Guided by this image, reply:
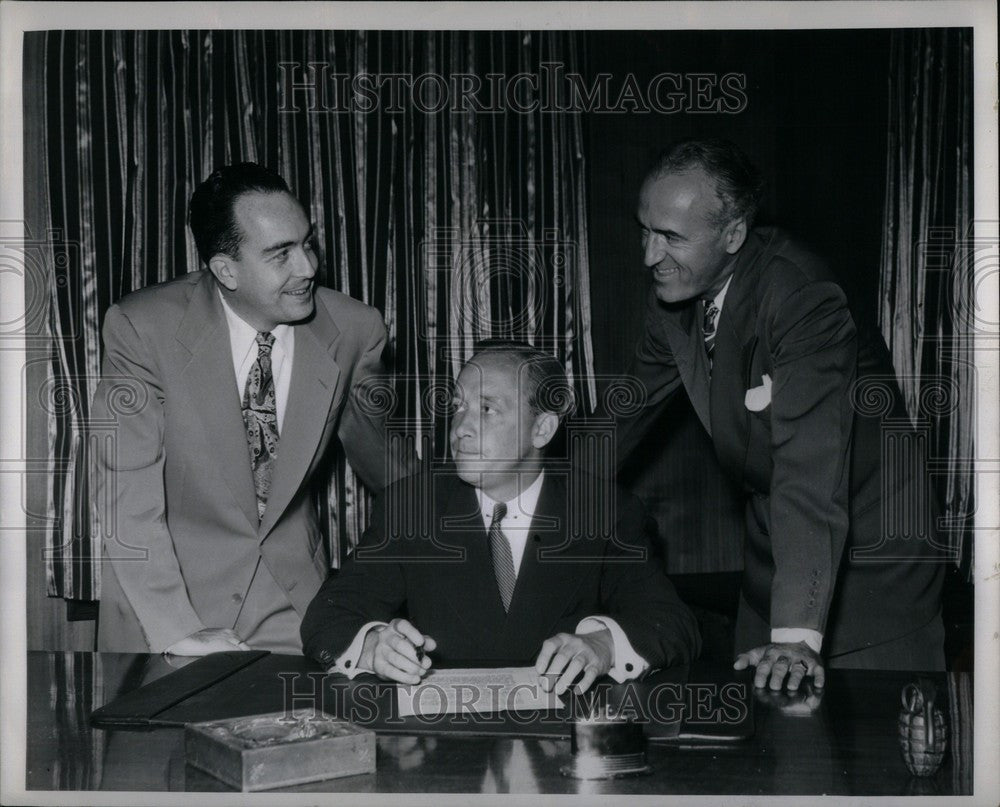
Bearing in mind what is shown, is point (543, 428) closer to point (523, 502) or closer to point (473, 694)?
point (523, 502)

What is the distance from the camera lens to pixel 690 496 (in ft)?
10.4

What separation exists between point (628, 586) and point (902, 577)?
0.69 m

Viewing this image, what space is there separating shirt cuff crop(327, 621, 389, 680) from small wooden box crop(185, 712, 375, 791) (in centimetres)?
37

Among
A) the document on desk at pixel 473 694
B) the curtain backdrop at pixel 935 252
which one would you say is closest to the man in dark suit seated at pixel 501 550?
the document on desk at pixel 473 694

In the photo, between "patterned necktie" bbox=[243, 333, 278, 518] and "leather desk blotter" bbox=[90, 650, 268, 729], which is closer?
"leather desk blotter" bbox=[90, 650, 268, 729]

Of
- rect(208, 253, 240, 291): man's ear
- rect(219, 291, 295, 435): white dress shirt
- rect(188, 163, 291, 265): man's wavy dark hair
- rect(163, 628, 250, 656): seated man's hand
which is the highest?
→ rect(188, 163, 291, 265): man's wavy dark hair

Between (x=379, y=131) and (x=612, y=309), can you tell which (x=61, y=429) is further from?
(x=612, y=309)

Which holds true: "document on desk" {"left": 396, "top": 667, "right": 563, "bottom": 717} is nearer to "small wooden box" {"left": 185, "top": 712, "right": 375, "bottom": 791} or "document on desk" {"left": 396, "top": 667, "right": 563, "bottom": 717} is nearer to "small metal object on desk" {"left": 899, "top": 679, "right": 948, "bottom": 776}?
"small wooden box" {"left": 185, "top": 712, "right": 375, "bottom": 791}

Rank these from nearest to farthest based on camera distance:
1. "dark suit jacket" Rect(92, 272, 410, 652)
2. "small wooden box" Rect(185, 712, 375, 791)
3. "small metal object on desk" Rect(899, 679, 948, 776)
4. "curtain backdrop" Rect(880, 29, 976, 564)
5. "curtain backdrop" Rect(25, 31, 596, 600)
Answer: "small wooden box" Rect(185, 712, 375, 791)
"small metal object on desk" Rect(899, 679, 948, 776)
"curtain backdrop" Rect(880, 29, 976, 564)
"dark suit jacket" Rect(92, 272, 410, 652)
"curtain backdrop" Rect(25, 31, 596, 600)

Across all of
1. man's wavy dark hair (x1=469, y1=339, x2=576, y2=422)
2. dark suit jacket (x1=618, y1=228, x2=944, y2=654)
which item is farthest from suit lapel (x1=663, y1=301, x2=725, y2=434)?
man's wavy dark hair (x1=469, y1=339, x2=576, y2=422)

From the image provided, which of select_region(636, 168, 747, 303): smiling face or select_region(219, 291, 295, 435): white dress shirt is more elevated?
select_region(636, 168, 747, 303): smiling face

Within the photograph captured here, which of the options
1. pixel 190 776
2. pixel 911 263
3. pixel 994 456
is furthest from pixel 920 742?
pixel 911 263

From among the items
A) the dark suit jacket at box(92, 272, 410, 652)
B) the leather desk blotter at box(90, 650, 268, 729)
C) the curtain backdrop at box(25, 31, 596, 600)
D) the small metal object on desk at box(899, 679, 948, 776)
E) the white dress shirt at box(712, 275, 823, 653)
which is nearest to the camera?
the small metal object on desk at box(899, 679, 948, 776)

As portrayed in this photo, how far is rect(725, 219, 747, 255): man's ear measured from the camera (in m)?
2.48
